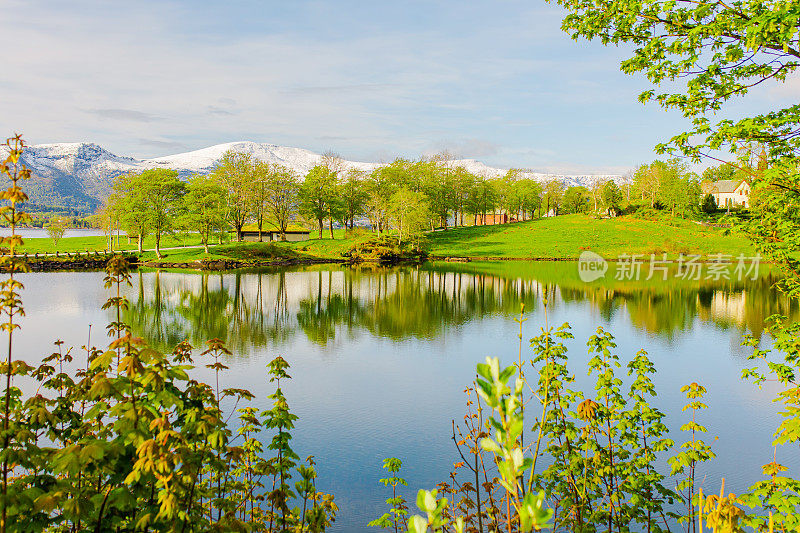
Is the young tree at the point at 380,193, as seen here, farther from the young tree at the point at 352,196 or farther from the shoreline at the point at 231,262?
the shoreline at the point at 231,262

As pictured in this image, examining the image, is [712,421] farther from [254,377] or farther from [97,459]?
[97,459]

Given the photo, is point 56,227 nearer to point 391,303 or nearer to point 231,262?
point 231,262

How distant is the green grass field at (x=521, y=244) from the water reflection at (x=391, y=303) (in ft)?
48.3

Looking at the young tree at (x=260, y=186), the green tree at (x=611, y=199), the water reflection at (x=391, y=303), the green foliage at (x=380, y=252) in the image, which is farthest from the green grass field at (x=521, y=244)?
the water reflection at (x=391, y=303)

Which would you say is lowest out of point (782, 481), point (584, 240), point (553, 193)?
point (782, 481)

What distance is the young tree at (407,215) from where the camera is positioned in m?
70.0

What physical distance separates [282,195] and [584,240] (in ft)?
150

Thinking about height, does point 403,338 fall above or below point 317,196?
below

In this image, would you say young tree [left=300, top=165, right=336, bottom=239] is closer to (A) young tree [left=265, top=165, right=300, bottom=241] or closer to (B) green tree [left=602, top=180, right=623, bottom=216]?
(A) young tree [left=265, top=165, right=300, bottom=241]

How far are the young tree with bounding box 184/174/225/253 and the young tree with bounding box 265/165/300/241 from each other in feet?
32.0

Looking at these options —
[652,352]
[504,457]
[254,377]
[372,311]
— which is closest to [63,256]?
[372,311]

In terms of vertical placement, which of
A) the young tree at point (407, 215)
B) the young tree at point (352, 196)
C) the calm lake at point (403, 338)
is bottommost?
the calm lake at point (403, 338)

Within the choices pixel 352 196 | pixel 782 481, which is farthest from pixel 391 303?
pixel 352 196

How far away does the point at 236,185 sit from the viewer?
235 feet
